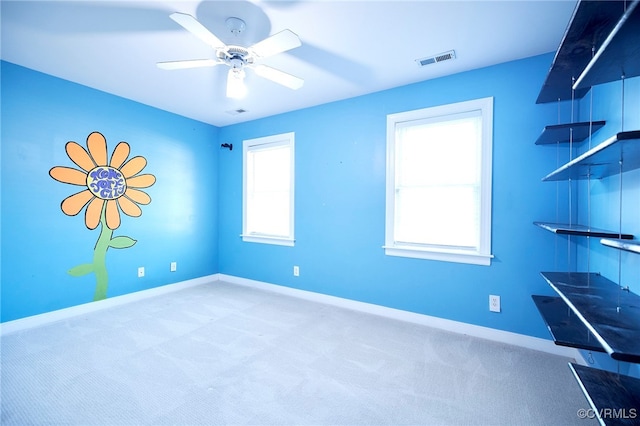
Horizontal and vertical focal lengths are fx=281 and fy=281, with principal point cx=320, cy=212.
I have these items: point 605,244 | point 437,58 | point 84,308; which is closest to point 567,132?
point 437,58

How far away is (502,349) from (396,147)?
2.18 metres

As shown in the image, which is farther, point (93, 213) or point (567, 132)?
point (93, 213)

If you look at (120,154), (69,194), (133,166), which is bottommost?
(69,194)

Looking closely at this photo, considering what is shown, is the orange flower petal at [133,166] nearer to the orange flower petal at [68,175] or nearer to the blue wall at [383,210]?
the orange flower petal at [68,175]

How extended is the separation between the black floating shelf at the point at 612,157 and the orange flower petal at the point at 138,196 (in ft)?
14.2

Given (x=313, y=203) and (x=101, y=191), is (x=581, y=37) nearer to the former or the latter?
(x=313, y=203)

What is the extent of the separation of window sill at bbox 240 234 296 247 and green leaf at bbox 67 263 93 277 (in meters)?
1.90

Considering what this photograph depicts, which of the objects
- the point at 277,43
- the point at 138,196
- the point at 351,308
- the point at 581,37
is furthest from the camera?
the point at 138,196

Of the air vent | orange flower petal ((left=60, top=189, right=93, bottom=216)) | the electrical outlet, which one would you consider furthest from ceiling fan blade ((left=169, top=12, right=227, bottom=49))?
the electrical outlet

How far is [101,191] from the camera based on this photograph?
3365mm

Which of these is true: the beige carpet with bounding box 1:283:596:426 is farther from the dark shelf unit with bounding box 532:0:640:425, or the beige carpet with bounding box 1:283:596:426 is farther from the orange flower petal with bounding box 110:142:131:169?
the orange flower petal with bounding box 110:142:131:169

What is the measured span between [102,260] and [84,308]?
555mm

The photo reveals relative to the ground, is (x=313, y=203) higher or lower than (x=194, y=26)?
lower

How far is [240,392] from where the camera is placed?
1899mm
